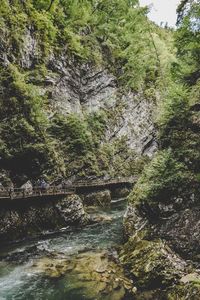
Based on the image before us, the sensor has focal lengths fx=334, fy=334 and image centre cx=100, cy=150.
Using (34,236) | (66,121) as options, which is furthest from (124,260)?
(66,121)

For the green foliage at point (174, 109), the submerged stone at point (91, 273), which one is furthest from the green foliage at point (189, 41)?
the submerged stone at point (91, 273)

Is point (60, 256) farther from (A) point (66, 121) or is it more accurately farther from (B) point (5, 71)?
(A) point (66, 121)

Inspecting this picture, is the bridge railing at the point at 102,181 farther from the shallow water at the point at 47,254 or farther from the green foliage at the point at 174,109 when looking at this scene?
the green foliage at the point at 174,109

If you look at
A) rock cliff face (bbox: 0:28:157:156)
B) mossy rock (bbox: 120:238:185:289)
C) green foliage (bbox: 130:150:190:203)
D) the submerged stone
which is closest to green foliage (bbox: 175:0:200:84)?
green foliage (bbox: 130:150:190:203)

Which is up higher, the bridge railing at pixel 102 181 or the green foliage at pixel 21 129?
the green foliage at pixel 21 129

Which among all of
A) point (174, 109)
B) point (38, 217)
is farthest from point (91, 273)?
point (174, 109)

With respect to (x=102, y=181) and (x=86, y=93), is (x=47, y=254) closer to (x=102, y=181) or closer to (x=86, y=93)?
(x=102, y=181)

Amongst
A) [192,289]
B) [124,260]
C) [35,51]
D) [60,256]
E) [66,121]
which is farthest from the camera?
[66,121]

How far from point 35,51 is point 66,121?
304 inches

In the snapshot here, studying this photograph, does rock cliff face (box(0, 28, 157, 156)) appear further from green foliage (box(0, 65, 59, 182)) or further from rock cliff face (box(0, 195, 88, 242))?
→ rock cliff face (box(0, 195, 88, 242))

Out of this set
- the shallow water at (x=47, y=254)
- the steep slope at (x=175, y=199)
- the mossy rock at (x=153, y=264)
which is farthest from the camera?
the steep slope at (x=175, y=199)

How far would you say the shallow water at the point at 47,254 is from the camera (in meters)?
14.3

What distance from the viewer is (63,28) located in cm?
4012

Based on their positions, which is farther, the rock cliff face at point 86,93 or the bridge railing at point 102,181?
the bridge railing at point 102,181
